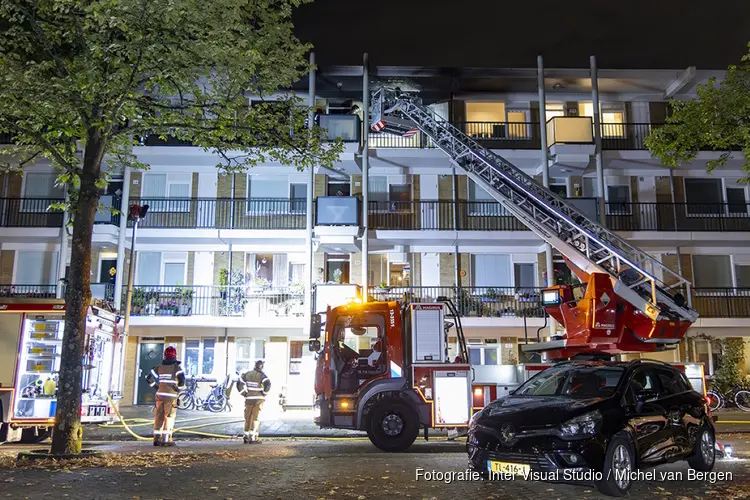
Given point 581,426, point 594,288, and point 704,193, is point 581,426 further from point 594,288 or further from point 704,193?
point 704,193

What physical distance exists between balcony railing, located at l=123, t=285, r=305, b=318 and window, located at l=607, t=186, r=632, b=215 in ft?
39.8

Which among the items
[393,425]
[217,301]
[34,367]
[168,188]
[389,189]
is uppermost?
[389,189]

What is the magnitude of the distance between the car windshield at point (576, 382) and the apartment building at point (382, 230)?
44.4ft

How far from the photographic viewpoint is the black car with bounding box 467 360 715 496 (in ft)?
24.8

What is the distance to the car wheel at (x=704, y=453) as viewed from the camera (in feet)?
30.1

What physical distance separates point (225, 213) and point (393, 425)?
14075mm

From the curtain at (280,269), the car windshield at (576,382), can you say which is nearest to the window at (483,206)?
the curtain at (280,269)

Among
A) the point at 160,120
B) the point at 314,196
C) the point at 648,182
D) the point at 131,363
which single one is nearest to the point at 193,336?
the point at 131,363

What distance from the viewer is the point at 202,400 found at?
2161 centimetres

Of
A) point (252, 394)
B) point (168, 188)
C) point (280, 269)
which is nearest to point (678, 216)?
point (280, 269)

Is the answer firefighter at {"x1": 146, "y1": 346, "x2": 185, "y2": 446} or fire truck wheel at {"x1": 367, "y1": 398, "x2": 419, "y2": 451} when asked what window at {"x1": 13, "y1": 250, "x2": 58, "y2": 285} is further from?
fire truck wheel at {"x1": 367, "y1": 398, "x2": 419, "y2": 451}

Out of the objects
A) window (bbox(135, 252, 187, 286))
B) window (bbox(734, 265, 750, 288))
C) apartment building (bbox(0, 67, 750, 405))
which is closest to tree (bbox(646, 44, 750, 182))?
apartment building (bbox(0, 67, 750, 405))

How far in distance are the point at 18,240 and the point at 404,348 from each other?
1779cm

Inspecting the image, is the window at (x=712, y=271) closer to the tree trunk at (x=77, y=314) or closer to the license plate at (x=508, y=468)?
the license plate at (x=508, y=468)
